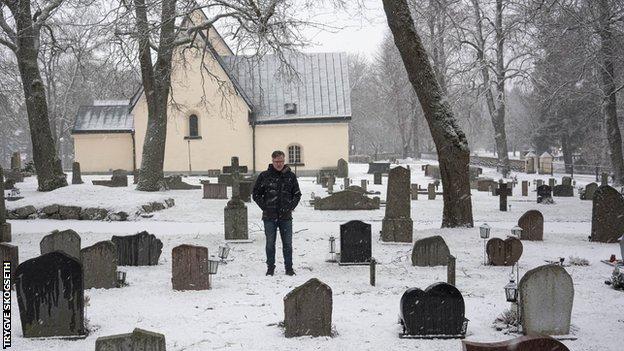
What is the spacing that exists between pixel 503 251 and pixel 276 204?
4.07 meters

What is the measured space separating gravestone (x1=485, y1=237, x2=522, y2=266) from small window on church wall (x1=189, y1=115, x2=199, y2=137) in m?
29.1

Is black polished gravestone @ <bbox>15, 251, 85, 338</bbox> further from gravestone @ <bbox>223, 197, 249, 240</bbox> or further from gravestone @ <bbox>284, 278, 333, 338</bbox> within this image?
gravestone @ <bbox>223, 197, 249, 240</bbox>

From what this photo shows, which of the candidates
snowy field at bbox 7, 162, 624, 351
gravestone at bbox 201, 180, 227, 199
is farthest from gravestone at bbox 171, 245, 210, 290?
gravestone at bbox 201, 180, 227, 199

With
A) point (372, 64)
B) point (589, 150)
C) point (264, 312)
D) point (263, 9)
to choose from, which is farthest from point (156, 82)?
point (372, 64)

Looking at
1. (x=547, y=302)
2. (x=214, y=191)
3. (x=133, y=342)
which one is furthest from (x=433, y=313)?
(x=214, y=191)

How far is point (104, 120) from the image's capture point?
1501 inches

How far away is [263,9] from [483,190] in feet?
47.8

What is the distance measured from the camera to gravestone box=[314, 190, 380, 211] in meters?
18.3

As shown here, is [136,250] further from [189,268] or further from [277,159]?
[277,159]

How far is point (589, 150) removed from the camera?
43812 mm

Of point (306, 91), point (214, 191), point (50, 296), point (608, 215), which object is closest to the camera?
point (50, 296)

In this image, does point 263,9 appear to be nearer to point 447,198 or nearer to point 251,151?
point 447,198

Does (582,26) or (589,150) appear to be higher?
(582,26)

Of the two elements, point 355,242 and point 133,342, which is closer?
point 133,342
